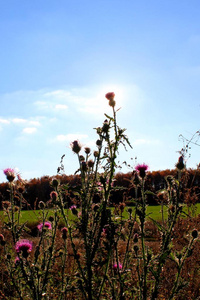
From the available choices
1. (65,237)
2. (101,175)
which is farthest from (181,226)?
(101,175)

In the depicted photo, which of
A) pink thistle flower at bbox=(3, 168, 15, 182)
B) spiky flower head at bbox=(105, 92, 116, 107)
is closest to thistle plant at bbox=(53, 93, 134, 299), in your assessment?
spiky flower head at bbox=(105, 92, 116, 107)

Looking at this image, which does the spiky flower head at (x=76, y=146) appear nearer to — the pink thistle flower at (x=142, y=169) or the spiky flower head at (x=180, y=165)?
the pink thistle flower at (x=142, y=169)

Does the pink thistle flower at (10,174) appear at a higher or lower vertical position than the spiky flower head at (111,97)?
lower

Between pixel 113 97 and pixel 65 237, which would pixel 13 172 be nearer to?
pixel 65 237

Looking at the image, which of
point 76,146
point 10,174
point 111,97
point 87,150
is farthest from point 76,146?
point 10,174

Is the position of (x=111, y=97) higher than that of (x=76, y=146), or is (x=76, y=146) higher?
(x=111, y=97)

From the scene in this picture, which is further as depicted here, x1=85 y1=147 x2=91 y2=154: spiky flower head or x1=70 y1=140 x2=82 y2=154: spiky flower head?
x1=85 y1=147 x2=91 y2=154: spiky flower head

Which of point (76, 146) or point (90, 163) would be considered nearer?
point (76, 146)

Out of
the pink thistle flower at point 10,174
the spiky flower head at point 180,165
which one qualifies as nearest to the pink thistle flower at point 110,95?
the spiky flower head at point 180,165

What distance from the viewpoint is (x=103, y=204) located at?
82.3 inches

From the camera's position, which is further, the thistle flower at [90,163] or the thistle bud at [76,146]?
the thistle flower at [90,163]

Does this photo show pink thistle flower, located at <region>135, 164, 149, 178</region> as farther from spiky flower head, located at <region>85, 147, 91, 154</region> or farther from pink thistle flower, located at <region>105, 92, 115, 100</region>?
pink thistle flower, located at <region>105, 92, 115, 100</region>

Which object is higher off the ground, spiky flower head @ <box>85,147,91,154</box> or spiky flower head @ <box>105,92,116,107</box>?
spiky flower head @ <box>105,92,116,107</box>

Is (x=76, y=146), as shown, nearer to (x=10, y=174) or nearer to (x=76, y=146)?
(x=76, y=146)
